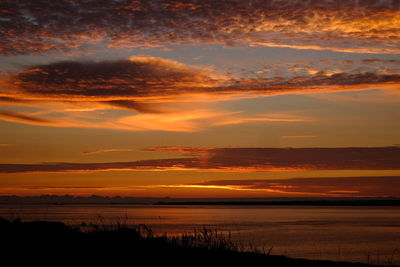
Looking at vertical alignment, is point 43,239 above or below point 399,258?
above

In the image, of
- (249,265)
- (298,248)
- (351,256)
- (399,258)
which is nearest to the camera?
(249,265)

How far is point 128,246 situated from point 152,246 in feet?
3.17

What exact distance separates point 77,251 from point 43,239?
7.80 ft

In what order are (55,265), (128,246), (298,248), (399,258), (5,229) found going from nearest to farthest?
(55,265) → (128,246) → (5,229) → (399,258) → (298,248)

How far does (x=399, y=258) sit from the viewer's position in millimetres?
33062

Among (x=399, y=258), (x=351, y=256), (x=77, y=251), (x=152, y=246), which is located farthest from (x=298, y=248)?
(x=77, y=251)

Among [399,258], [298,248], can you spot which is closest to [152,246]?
[399,258]

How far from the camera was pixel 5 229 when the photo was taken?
19234mm

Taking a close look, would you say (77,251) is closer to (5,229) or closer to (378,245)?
Answer: (5,229)

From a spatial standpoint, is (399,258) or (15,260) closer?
(15,260)

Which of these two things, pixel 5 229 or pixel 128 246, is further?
pixel 5 229

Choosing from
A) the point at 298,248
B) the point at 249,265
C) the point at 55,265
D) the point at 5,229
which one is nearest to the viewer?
the point at 55,265

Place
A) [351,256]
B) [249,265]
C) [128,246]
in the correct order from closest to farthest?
[249,265]
[128,246]
[351,256]

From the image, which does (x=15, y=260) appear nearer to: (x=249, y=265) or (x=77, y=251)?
(x=77, y=251)
